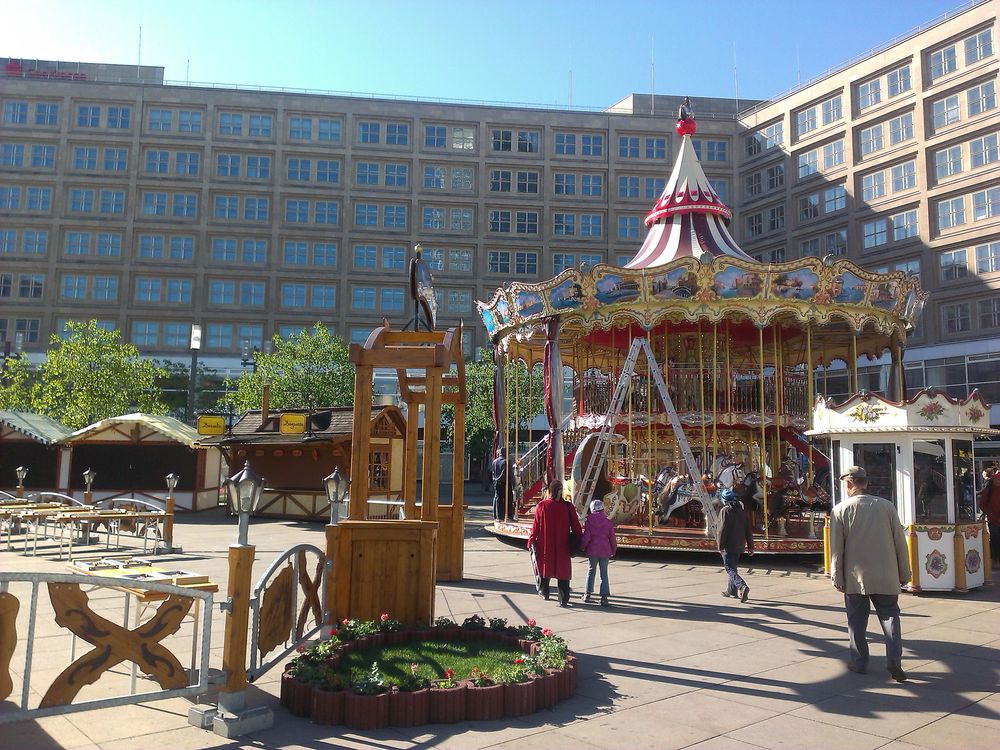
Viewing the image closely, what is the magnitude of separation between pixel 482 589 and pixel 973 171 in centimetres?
3667

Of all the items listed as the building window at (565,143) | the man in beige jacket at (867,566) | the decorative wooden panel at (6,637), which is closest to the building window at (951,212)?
the building window at (565,143)

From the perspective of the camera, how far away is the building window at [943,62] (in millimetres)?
37900

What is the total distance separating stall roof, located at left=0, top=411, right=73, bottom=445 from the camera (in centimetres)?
2497

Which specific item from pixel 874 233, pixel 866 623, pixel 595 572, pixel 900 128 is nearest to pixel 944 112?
pixel 900 128

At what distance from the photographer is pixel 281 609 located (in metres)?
6.31

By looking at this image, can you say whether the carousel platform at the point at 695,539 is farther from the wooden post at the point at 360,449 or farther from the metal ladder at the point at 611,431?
the wooden post at the point at 360,449

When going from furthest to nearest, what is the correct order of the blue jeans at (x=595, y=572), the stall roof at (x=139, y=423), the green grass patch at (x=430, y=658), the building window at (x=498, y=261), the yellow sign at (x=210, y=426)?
the building window at (x=498, y=261)
the stall roof at (x=139, y=423)
the yellow sign at (x=210, y=426)
the blue jeans at (x=595, y=572)
the green grass patch at (x=430, y=658)

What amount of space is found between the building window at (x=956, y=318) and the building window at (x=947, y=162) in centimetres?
657

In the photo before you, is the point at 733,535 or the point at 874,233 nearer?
the point at 733,535

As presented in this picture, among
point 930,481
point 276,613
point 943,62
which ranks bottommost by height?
point 276,613

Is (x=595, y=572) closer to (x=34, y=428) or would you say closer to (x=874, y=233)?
(x=34, y=428)

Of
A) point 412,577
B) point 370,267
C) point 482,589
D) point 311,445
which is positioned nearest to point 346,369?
point 311,445

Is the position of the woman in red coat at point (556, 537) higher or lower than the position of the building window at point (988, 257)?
lower

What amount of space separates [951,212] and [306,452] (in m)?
33.2
